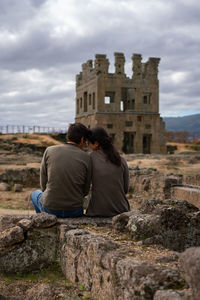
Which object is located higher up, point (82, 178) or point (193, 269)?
point (82, 178)

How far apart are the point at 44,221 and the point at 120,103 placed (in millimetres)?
32192

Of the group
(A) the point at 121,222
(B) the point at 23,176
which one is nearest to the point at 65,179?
(A) the point at 121,222

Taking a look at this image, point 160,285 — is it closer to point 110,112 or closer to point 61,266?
point 61,266

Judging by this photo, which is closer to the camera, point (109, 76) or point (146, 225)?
point (146, 225)

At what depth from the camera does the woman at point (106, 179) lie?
5000 mm

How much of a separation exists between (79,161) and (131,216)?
125cm

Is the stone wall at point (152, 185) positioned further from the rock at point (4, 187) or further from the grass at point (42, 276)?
the grass at point (42, 276)

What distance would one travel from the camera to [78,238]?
3893 millimetres

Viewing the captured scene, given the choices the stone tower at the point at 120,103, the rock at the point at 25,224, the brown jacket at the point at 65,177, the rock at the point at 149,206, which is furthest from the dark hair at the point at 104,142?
the stone tower at the point at 120,103

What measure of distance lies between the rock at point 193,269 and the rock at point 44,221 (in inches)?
97.1

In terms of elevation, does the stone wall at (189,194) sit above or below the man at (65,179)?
below

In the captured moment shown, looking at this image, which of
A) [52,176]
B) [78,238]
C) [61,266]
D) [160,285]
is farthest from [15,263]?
[160,285]

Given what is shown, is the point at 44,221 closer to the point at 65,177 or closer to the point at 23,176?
the point at 65,177

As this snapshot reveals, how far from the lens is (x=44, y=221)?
177 inches
